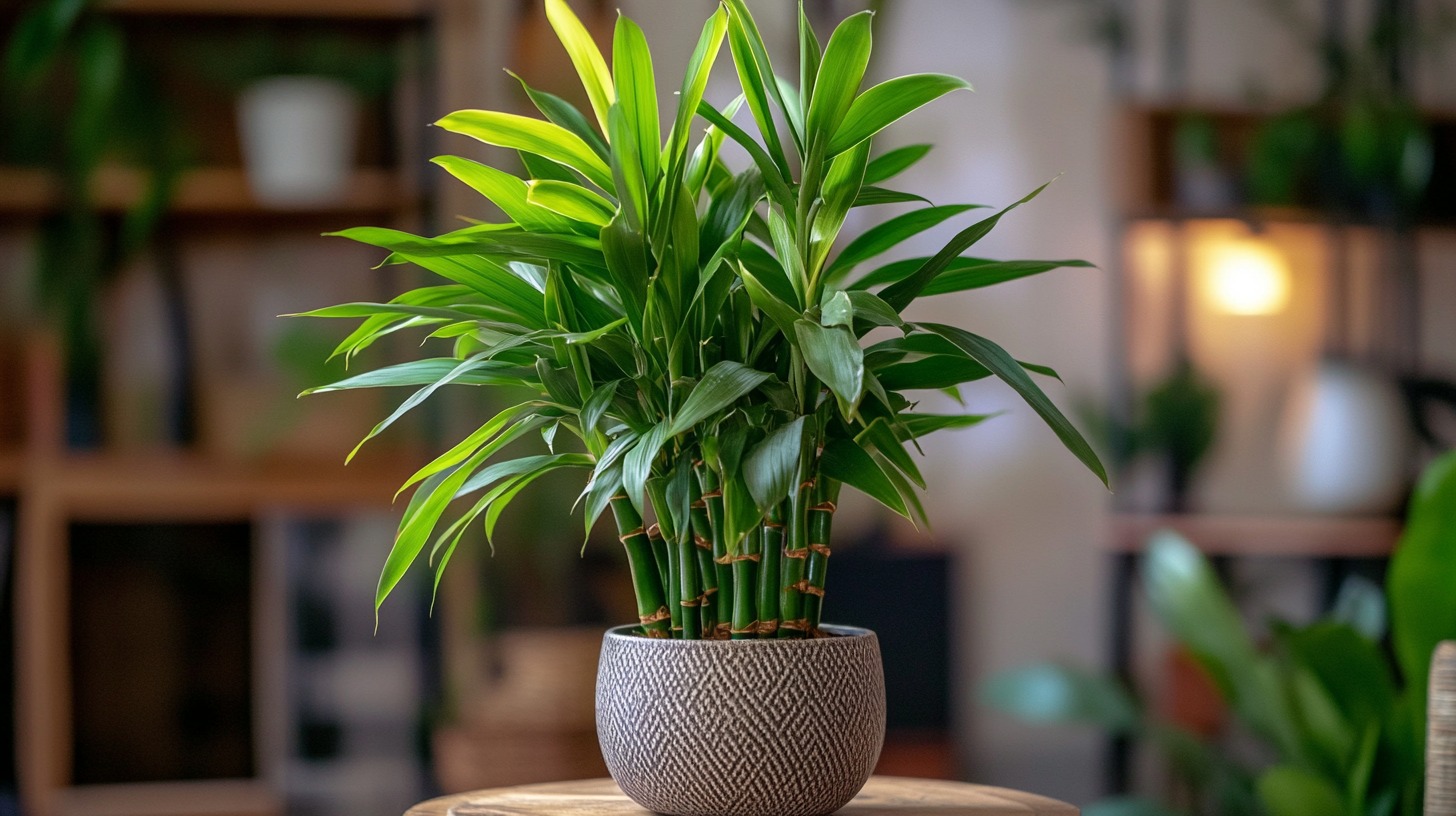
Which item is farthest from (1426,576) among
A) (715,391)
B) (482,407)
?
(482,407)

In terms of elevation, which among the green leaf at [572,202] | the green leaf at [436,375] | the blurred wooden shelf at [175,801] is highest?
the green leaf at [572,202]

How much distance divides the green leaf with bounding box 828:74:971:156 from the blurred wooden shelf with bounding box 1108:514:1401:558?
164cm

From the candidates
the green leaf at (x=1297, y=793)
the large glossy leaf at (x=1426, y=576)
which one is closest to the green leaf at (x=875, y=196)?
the large glossy leaf at (x=1426, y=576)

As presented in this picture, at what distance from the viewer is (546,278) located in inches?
35.2

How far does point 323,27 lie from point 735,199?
172 centimetres

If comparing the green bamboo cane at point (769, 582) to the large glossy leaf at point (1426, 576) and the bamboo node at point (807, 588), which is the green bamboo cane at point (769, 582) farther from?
the large glossy leaf at point (1426, 576)

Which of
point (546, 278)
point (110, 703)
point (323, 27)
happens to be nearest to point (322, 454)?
point (110, 703)

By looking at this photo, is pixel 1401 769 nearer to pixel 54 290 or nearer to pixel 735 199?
pixel 735 199

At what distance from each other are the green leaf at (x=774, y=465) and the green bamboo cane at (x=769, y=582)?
0.32 ft

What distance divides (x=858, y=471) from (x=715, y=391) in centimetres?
11

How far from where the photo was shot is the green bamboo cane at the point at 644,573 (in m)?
0.91

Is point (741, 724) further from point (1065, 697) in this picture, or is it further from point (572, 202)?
point (1065, 697)

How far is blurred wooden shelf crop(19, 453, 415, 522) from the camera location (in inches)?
86.3

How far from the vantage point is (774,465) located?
781 millimetres
